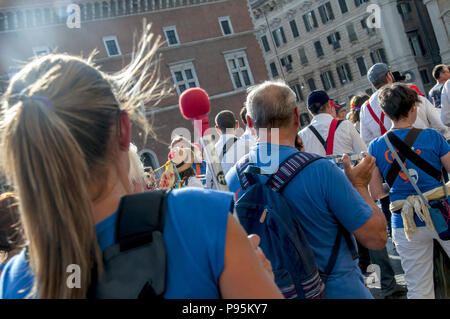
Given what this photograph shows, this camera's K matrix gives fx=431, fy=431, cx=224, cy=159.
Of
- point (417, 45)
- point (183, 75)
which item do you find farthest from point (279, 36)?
point (183, 75)

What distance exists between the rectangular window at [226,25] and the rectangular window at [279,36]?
1457 cm

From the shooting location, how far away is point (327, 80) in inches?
1533

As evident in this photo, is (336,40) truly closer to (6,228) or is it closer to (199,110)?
(199,110)

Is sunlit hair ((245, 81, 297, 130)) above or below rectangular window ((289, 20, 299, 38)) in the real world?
below

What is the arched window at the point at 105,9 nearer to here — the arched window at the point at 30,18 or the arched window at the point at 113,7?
the arched window at the point at 113,7

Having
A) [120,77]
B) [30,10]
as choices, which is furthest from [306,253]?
[30,10]

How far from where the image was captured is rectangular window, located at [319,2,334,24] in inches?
1468

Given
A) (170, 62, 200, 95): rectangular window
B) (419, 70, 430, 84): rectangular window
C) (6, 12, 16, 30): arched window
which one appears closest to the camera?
(6, 12, 16, 30): arched window

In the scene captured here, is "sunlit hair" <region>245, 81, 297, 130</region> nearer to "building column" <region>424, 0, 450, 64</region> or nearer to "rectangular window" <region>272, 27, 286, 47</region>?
"building column" <region>424, 0, 450, 64</region>

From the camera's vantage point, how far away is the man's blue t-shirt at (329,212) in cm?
213

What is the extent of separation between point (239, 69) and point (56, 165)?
2763cm

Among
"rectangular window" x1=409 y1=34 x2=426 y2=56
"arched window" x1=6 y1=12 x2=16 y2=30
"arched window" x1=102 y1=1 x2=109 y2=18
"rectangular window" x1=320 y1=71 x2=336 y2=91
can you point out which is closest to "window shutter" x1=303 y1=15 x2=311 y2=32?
"rectangular window" x1=320 y1=71 x2=336 y2=91

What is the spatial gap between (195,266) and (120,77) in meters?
0.58

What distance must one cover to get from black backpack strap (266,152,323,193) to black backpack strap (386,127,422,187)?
1.26 m
